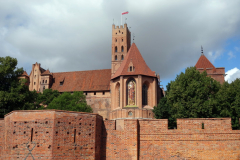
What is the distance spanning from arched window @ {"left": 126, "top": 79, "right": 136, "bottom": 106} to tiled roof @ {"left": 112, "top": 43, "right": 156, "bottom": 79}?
1.46 meters

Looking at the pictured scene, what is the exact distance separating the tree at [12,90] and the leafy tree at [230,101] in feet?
71.6

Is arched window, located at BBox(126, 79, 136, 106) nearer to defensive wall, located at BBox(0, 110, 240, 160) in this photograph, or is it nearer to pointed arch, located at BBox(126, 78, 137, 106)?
pointed arch, located at BBox(126, 78, 137, 106)

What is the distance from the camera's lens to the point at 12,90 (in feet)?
98.0

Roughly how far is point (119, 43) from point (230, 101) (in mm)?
28915

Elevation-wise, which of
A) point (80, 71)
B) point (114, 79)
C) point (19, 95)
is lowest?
point (19, 95)

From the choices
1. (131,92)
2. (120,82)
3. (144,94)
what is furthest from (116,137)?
(144,94)

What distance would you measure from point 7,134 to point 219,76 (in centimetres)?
3004

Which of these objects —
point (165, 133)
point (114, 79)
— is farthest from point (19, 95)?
point (165, 133)

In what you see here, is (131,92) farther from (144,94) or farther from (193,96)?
(193,96)

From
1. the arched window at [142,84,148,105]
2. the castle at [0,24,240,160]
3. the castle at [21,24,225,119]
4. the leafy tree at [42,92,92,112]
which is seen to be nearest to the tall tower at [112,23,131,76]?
the castle at [21,24,225,119]

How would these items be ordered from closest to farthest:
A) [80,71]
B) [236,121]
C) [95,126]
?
[95,126]
[236,121]
[80,71]

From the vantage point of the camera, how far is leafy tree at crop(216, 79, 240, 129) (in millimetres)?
24844

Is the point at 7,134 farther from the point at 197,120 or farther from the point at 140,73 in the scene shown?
the point at 140,73

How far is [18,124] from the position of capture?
46.2ft
